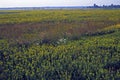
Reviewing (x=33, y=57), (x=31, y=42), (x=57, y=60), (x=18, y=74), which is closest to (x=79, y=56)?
(x=57, y=60)

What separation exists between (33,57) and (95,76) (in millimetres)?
3878

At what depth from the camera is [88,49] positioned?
45.2ft

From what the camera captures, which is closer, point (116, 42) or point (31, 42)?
point (116, 42)

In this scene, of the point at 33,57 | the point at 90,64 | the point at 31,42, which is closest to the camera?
the point at 90,64

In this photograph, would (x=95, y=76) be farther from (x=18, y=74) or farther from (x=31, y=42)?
(x=31, y=42)

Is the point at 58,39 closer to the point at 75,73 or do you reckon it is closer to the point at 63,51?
the point at 63,51

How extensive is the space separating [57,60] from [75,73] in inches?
69.0

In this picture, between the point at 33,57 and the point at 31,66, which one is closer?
the point at 31,66

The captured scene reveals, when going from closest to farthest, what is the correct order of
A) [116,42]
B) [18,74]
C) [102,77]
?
[102,77]
[18,74]
[116,42]

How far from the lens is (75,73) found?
10148mm

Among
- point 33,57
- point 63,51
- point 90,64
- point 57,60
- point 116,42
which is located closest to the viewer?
point 90,64

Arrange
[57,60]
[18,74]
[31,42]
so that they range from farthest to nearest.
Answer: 1. [31,42]
2. [57,60]
3. [18,74]

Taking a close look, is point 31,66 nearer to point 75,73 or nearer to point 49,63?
point 49,63

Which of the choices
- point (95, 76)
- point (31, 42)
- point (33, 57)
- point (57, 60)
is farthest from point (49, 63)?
point (31, 42)
